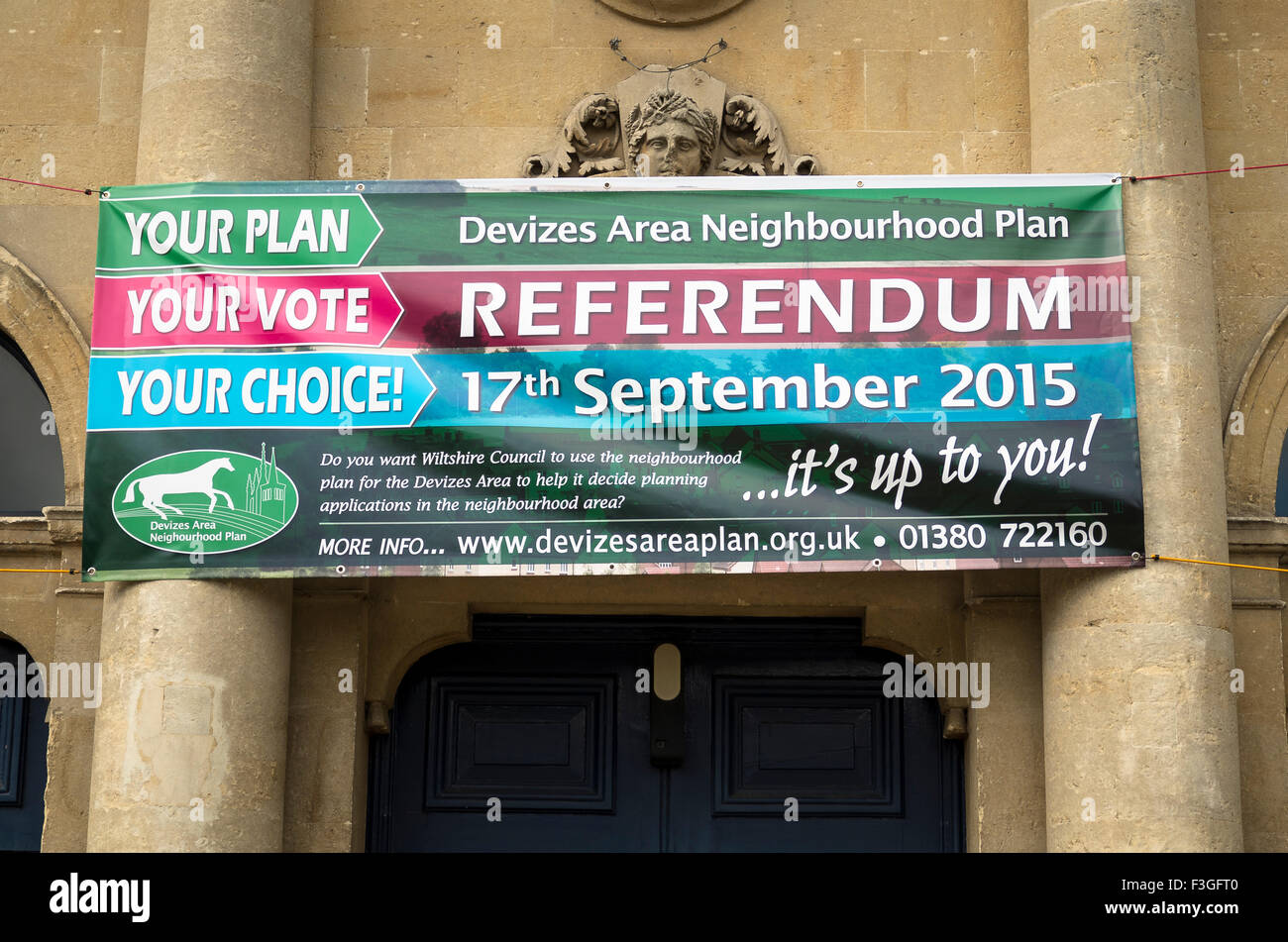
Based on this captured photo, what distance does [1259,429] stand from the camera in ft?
28.7

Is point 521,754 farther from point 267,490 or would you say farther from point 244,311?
point 244,311

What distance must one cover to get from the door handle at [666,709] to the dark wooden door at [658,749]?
0.03 ft

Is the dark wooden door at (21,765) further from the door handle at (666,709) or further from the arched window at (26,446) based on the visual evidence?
the door handle at (666,709)

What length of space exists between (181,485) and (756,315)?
112 inches

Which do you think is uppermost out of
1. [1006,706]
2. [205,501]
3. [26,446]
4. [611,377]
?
[611,377]

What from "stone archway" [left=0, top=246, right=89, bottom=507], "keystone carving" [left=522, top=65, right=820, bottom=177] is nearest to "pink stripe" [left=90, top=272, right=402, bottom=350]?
"stone archway" [left=0, top=246, right=89, bottom=507]

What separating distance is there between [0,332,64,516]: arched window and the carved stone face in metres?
3.53

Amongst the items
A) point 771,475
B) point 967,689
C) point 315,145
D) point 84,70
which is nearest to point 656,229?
point 771,475

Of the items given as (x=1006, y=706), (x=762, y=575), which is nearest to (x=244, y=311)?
(x=762, y=575)

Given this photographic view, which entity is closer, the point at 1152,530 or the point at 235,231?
the point at 1152,530

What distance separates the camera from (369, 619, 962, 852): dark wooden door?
877 centimetres

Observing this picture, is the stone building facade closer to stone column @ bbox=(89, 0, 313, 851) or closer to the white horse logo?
stone column @ bbox=(89, 0, 313, 851)

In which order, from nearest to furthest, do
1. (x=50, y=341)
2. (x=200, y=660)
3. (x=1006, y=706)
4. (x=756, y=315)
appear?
1. (x=200, y=660)
2. (x=756, y=315)
3. (x=1006, y=706)
4. (x=50, y=341)

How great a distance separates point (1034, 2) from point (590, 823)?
4831mm
